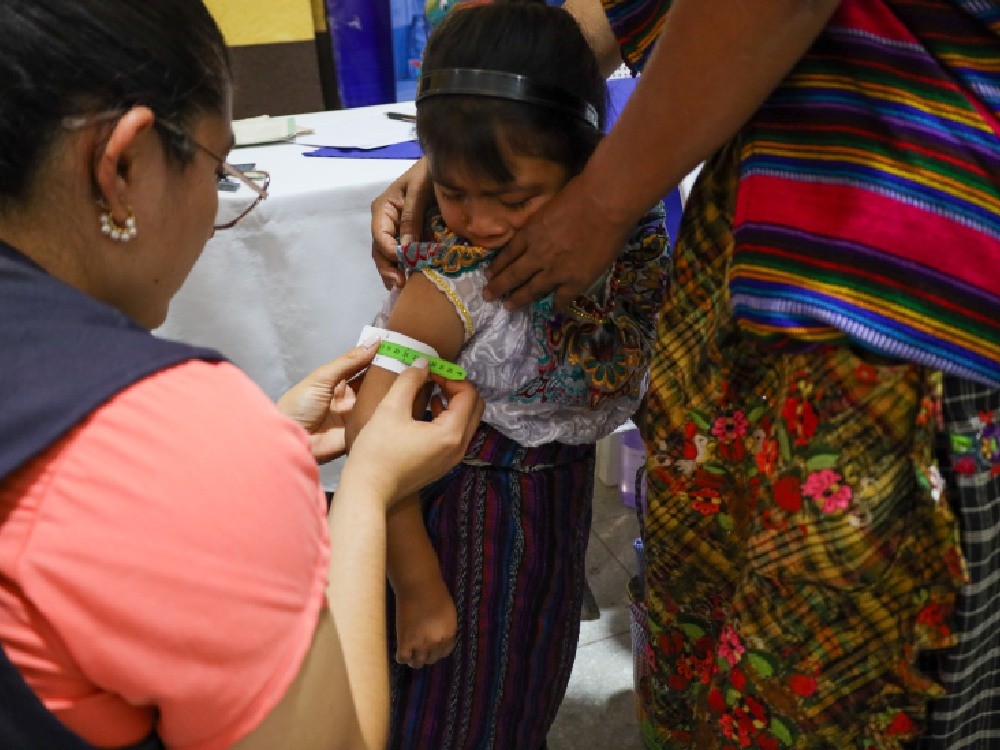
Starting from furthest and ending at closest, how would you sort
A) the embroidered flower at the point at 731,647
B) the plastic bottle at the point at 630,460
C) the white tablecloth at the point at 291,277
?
the plastic bottle at the point at 630,460, the white tablecloth at the point at 291,277, the embroidered flower at the point at 731,647

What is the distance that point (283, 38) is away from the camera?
2.46 meters

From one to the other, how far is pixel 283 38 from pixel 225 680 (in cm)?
236

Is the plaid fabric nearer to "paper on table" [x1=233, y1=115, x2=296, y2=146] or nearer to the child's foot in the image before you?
the child's foot

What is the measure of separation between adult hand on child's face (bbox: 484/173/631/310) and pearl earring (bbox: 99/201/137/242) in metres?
0.46

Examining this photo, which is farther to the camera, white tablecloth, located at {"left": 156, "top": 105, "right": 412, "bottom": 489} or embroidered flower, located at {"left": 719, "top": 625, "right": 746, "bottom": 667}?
white tablecloth, located at {"left": 156, "top": 105, "right": 412, "bottom": 489}

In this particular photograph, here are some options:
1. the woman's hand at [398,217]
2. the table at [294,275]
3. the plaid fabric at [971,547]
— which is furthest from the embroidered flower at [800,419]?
the table at [294,275]

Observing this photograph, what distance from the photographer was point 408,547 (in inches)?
41.8

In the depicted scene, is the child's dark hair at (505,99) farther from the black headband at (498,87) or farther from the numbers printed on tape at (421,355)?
the numbers printed on tape at (421,355)

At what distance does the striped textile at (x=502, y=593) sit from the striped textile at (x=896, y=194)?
1.73ft

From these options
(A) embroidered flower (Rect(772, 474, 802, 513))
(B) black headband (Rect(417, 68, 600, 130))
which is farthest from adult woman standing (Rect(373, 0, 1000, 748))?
(B) black headband (Rect(417, 68, 600, 130))

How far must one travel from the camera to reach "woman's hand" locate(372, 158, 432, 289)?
1.19 metres

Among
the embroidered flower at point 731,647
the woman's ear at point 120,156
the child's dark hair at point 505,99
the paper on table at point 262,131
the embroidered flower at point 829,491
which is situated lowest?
the embroidered flower at point 731,647

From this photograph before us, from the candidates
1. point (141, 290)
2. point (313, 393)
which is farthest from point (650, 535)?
point (141, 290)

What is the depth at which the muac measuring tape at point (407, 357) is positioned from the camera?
1.01 m
